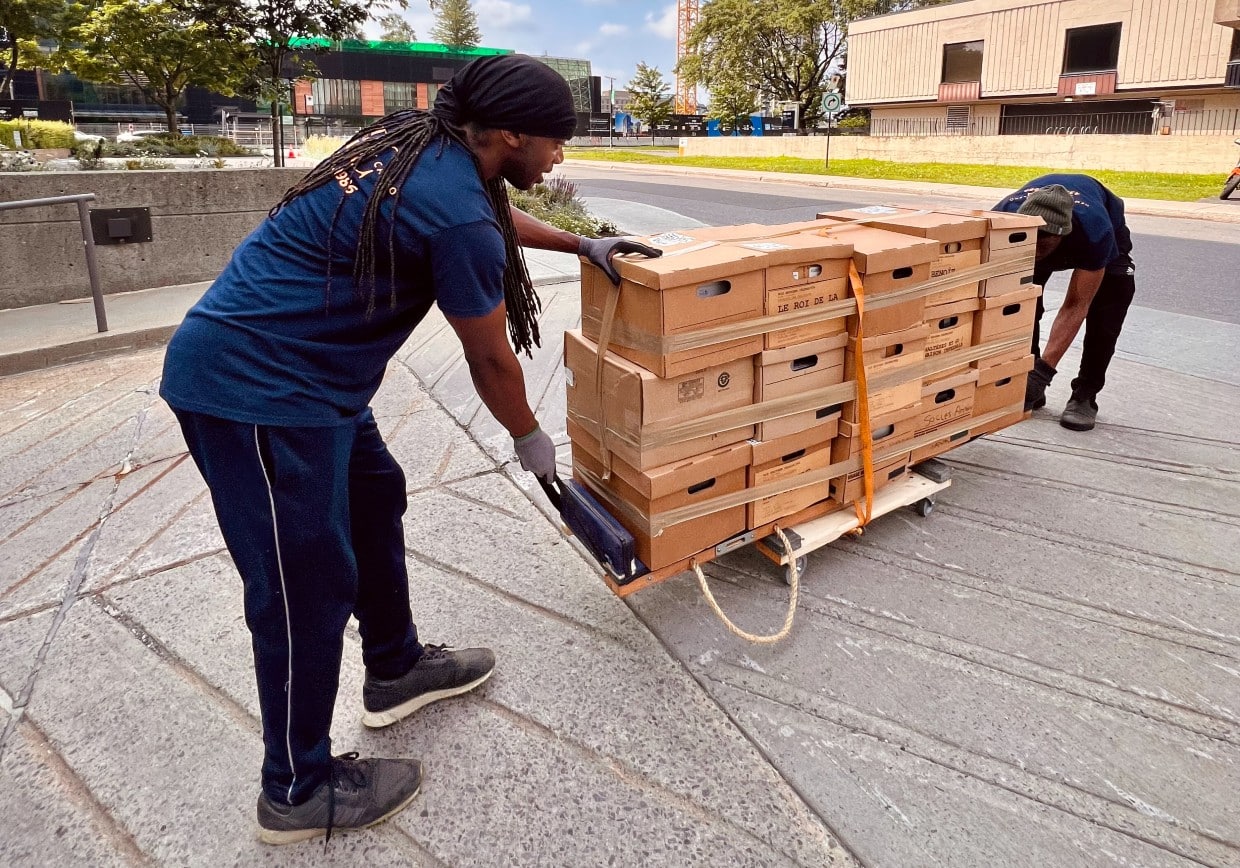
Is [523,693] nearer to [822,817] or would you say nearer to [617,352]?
[822,817]

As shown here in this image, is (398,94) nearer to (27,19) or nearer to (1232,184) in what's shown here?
(27,19)

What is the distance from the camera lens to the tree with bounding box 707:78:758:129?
2108 inches

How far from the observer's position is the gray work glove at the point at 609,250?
295 centimetres

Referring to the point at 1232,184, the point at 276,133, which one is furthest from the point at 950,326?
the point at 1232,184

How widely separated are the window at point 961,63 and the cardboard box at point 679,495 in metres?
45.0

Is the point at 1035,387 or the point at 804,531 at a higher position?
the point at 1035,387

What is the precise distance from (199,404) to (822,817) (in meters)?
1.88

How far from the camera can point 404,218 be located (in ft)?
6.15

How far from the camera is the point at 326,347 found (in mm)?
1918

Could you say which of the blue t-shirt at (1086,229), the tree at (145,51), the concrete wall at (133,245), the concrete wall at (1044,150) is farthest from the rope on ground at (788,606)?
the concrete wall at (1044,150)

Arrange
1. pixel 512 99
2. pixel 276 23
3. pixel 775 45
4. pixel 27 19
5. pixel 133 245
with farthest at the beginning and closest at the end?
1. pixel 775 45
2. pixel 27 19
3. pixel 276 23
4. pixel 133 245
5. pixel 512 99

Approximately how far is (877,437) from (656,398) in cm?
123

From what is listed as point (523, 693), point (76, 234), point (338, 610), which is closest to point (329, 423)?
point (338, 610)

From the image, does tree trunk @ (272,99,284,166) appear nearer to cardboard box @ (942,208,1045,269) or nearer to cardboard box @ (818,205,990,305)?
cardboard box @ (818,205,990,305)
